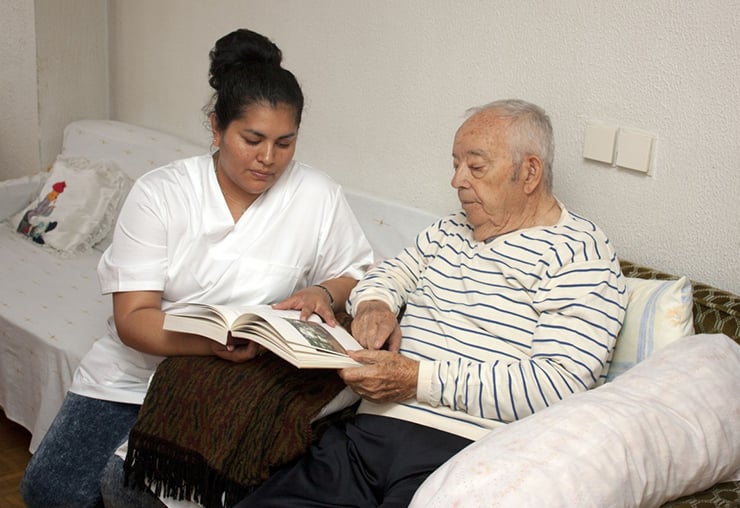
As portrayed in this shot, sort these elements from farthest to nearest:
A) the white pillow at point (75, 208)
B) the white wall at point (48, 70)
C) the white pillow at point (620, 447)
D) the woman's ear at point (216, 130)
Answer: the white wall at point (48, 70)
the white pillow at point (75, 208)
the woman's ear at point (216, 130)
the white pillow at point (620, 447)

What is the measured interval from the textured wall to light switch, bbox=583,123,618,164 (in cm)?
3

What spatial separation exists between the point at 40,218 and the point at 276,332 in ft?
6.16

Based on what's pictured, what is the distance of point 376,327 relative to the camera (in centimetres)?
176

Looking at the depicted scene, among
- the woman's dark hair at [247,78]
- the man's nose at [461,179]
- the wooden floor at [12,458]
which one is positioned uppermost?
the woman's dark hair at [247,78]

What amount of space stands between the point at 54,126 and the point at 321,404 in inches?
93.0

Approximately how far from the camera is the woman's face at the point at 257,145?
1812mm

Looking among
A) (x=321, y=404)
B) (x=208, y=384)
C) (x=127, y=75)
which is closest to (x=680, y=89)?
(x=321, y=404)

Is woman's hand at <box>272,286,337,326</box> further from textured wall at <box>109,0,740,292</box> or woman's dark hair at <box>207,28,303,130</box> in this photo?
textured wall at <box>109,0,740,292</box>

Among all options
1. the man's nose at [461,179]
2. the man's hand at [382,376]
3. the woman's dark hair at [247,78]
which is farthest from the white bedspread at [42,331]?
the man's nose at [461,179]

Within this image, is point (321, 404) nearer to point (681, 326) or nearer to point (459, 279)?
point (459, 279)

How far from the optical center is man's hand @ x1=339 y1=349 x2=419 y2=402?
1602 mm

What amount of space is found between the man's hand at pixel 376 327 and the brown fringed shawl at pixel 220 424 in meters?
0.10

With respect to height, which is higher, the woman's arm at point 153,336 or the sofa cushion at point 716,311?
the sofa cushion at point 716,311

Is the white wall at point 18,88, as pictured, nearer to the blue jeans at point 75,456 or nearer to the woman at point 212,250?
the woman at point 212,250
